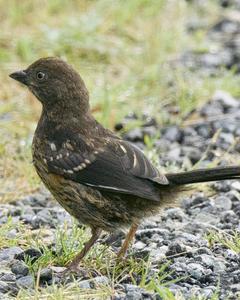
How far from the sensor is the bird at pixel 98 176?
5840 millimetres

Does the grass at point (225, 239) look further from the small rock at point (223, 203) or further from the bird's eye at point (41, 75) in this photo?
the bird's eye at point (41, 75)

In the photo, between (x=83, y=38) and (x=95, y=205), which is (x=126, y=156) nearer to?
(x=95, y=205)

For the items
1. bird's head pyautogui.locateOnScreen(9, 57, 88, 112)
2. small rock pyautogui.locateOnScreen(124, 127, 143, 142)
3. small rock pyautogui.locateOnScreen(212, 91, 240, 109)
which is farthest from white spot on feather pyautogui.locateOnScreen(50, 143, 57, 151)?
small rock pyautogui.locateOnScreen(212, 91, 240, 109)

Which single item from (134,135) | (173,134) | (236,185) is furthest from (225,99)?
(236,185)

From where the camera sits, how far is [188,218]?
6.99 metres

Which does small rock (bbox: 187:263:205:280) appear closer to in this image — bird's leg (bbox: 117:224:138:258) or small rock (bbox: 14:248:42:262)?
bird's leg (bbox: 117:224:138:258)

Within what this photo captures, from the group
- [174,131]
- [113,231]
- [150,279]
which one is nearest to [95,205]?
[113,231]

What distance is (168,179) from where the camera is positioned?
19.7 feet

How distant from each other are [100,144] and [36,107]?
3067mm

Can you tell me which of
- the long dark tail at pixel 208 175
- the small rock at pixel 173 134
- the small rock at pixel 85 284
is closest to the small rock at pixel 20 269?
the small rock at pixel 85 284

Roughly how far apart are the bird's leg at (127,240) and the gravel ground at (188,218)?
0.10 metres

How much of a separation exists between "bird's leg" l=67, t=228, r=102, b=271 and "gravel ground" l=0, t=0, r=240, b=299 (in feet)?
0.33

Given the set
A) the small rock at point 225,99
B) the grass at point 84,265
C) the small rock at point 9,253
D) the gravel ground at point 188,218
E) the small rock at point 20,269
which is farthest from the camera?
the small rock at point 225,99

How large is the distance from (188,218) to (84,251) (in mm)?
1367
